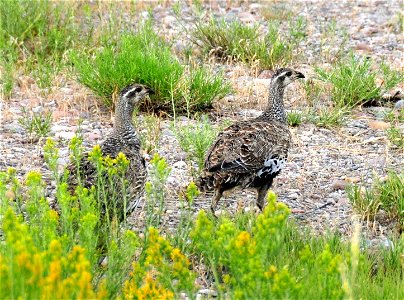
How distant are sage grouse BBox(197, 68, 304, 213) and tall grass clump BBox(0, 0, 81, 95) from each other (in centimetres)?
311

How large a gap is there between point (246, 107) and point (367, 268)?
13.4 ft

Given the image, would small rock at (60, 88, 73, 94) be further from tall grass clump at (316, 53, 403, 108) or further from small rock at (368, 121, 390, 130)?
small rock at (368, 121, 390, 130)

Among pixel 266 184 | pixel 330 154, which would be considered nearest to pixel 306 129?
pixel 330 154

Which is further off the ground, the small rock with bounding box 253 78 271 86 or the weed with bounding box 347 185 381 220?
the small rock with bounding box 253 78 271 86

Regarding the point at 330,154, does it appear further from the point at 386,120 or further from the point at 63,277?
the point at 63,277

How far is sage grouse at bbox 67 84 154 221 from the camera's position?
18.9ft

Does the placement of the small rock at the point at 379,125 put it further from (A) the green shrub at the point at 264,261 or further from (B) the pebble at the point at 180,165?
(A) the green shrub at the point at 264,261

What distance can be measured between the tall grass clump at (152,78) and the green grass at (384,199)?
236cm

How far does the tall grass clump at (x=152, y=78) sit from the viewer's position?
28.3ft

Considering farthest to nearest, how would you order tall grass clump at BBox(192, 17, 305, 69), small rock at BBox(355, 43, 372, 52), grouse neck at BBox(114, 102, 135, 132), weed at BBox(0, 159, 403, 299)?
small rock at BBox(355, 43, 372, 52) < tall grass clump at BBox(192, 17, 305, 69) < grouse neck at BBox(114, 102, 135, 132) < weed at BBox(0, 159, 403, 299)

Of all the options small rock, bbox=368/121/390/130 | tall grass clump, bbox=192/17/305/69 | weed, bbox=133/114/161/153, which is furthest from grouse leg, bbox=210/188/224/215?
tall grass clump, bbox=192/17/305/69

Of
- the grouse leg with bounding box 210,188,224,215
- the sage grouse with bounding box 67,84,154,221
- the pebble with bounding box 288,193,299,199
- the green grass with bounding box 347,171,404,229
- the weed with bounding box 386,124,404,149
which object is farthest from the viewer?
the weed with bounding box 386,124,404,149

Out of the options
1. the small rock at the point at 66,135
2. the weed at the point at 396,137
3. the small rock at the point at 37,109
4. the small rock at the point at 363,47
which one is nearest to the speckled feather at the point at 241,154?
the weed at the point at 396,137

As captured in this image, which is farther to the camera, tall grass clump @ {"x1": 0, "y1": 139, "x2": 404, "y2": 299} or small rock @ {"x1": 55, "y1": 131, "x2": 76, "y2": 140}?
small rock @ {"x1": 55, "y1": 131, "x2": 76, "y2": 140}
